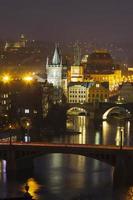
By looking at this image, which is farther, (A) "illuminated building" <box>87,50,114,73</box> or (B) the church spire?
(A) "illuminated building" <box>87,50,114,73</box>

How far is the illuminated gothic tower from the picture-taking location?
72500mm

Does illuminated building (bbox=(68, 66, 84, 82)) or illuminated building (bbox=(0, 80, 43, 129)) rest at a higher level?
illuminated building (bbox=(68, 66, 84, 82))

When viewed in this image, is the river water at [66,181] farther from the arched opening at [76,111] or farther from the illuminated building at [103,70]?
the illuminated building at [103,70]

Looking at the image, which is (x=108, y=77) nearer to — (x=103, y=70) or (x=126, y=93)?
(x=103, y=70)

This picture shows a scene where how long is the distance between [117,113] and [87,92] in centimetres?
872

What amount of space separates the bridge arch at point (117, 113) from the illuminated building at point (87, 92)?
675 cm

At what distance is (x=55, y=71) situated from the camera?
72.9 metres

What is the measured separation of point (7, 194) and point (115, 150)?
6363 mm

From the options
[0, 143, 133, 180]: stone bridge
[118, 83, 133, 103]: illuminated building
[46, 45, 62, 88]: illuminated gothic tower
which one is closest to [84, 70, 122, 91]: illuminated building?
[118, 83, 133, 103]: illuminated building

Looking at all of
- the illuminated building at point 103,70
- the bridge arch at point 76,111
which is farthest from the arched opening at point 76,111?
the illuminated building at point 103,70

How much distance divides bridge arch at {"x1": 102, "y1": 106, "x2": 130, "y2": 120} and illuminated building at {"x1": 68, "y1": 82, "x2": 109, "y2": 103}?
6.75m

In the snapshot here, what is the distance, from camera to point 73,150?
101ft

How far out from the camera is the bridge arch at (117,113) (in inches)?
2383

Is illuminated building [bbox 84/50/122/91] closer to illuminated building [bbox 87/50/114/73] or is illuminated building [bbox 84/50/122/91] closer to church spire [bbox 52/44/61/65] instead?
illuminated building [bbox 87/50/114/73]
